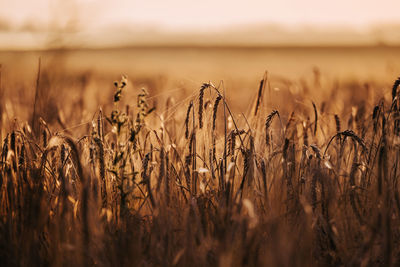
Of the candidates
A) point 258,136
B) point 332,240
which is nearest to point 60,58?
point 258,136

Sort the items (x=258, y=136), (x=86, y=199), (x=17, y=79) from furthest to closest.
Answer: (x=17, y=79), (x=258, y=136), (x=86, y=199)

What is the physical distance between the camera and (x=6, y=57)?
4262 millimetres

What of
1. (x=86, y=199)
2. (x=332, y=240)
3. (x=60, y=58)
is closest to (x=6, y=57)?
(x=60, y=58)

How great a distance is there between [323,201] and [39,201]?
1.03 metres

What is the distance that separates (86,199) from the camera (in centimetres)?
139

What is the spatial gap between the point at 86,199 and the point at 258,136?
106 centimetres

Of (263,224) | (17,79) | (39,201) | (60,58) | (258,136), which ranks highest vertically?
(17,79)

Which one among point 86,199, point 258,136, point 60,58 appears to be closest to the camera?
point 86,199

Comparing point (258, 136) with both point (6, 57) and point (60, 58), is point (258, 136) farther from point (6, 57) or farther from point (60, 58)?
point (6, 57)

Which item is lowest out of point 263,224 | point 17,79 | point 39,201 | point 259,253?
point 259,253

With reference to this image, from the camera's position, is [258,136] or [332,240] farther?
[258,136]

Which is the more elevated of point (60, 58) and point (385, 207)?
point (60, 58)

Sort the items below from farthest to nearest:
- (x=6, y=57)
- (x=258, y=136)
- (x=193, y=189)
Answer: (x=6, y=57) → (x=258, y=136) → (x=193, y=189)

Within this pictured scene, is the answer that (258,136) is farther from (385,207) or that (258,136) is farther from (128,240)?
(128,240)
